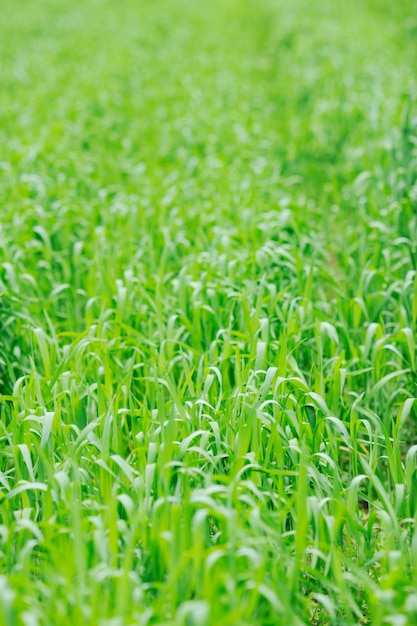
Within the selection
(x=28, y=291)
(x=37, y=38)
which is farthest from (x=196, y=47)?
(x=28, y=291)

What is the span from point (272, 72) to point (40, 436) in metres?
10.6

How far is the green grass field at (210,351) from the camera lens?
6.72 ft

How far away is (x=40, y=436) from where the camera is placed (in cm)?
276

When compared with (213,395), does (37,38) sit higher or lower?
higher

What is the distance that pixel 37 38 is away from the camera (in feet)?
52.9

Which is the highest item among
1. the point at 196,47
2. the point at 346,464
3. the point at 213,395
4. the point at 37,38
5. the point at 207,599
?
the point at 37,38

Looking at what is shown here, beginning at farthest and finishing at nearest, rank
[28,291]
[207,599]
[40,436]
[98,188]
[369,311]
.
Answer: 1. [98,188]
2. [28,291]
3. [369,311]
4. [40,436]
5. [207,599]

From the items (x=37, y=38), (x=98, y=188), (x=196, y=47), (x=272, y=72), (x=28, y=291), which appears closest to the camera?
(x=28, y=291)

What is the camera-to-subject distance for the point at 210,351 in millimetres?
3330

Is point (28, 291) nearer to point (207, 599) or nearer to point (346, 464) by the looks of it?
point (346, 464)

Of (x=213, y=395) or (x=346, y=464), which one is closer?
(x=213, y=395)

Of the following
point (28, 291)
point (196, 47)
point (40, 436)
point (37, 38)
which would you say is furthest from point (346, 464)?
point (37, 38)

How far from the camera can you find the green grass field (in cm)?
205

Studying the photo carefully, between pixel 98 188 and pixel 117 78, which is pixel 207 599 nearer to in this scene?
pixel 98 188
